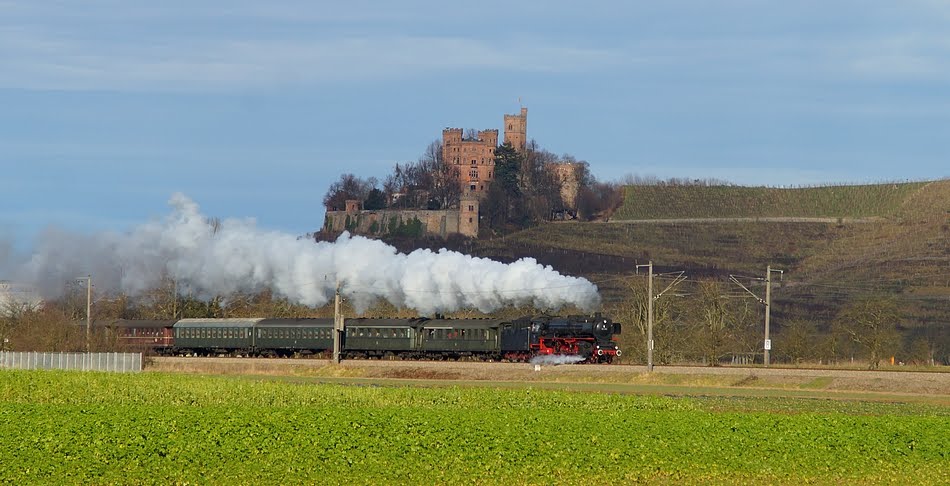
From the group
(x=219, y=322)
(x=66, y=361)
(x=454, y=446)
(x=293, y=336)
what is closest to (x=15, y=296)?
(x=219, y=322)

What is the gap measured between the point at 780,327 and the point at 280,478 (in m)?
124

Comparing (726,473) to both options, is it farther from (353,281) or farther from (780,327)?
(780,327)

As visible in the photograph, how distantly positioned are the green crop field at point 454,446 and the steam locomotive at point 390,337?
4306 centimetres

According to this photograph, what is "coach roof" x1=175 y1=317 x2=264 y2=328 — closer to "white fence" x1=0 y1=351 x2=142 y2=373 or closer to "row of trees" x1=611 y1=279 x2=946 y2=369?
"white fence" x1=0 y1=351 x2=142 y2=373

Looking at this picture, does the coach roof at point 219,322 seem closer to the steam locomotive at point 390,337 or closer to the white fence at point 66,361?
the steam locomotive at point 390,337

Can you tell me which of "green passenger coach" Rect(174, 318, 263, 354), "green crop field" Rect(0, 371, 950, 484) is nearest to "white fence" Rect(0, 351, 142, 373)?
"green passenger coach" Rect(174, 318, 263, 354)

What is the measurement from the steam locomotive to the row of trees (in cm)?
1504

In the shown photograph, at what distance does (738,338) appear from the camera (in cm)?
12275

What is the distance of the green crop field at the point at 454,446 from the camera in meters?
31.8

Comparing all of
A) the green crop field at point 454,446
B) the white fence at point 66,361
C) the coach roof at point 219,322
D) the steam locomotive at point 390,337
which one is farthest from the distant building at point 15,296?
the green crop field at point 454,446

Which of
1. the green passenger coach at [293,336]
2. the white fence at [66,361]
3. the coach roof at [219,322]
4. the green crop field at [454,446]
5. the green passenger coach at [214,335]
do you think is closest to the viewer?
the green crop field at [454,446]

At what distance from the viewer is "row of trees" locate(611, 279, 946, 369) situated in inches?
4090

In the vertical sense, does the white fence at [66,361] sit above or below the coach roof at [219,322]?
below

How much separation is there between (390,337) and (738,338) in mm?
41695
